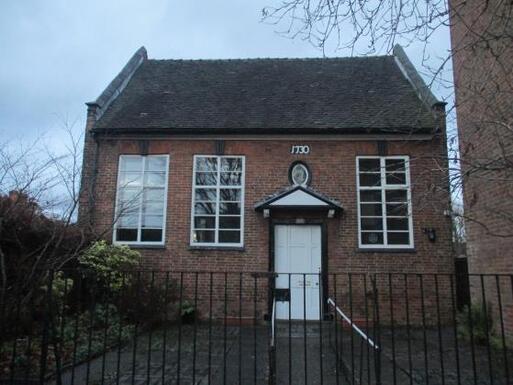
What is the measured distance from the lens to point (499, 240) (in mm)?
7863

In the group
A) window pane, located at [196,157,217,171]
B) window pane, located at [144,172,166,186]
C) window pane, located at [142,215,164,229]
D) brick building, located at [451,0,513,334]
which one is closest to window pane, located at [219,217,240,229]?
window pane, located at [196,157,217,171]

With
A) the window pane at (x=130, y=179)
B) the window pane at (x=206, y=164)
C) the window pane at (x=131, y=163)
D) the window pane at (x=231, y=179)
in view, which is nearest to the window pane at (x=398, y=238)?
the window pane at (x=231, y=179)

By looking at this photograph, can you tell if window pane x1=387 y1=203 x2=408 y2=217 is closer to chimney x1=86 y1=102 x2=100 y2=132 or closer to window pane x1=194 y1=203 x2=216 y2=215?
window pane x1=194 y1=203 x2=216 y2=215

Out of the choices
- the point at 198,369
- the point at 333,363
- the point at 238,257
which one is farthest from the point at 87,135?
the point at 333,363

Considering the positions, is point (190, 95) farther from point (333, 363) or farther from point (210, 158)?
point (333, 363)

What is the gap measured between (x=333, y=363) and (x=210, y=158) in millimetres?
6880

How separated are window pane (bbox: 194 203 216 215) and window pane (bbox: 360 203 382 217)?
3.96 meters

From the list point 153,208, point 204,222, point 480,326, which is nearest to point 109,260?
point 153,208

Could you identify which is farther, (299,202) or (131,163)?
(131,163)

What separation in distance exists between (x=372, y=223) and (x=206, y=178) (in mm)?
4610

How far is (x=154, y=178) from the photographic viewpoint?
12133mm

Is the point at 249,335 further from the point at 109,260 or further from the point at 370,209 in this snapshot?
the point at 370,209

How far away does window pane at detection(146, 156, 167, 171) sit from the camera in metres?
12.2

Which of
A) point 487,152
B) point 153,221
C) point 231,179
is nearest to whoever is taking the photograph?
point 487,152
